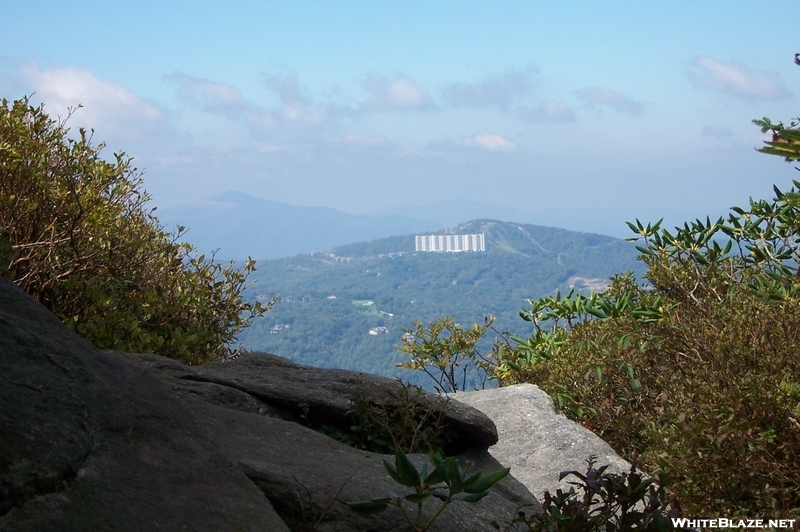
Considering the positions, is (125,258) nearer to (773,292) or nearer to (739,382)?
(739,382)

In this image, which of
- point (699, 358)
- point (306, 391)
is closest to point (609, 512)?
point (306, 391)

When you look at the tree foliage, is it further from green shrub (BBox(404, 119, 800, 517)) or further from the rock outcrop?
green shrub (BBox(404, 119, 800, 517))

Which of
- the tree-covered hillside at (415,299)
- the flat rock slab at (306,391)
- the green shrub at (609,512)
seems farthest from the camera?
the tree-covered hillside at (415,299)

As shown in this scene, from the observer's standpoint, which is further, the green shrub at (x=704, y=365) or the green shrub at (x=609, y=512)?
the green shrub at (x=704, y=365)

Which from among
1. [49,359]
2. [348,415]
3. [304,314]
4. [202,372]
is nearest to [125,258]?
[202,372]

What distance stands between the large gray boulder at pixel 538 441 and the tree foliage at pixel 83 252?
8.38 feet

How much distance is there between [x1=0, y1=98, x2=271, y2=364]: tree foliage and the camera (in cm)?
544

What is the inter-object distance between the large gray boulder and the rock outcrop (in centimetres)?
198

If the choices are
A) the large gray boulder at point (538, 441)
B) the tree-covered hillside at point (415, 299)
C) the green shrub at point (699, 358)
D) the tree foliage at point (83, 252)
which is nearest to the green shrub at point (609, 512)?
the green shrub at point (699, 358)

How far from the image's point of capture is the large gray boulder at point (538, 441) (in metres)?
5.77

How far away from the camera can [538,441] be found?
20.4 feet

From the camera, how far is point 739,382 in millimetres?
4883

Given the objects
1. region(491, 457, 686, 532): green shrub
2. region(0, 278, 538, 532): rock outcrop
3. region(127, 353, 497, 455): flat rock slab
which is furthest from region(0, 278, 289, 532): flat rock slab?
region(127, 353, 497, 455): flat rock slab

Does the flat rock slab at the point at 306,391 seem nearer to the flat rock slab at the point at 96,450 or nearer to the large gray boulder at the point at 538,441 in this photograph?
the large gray boulder at the point at 538,441
